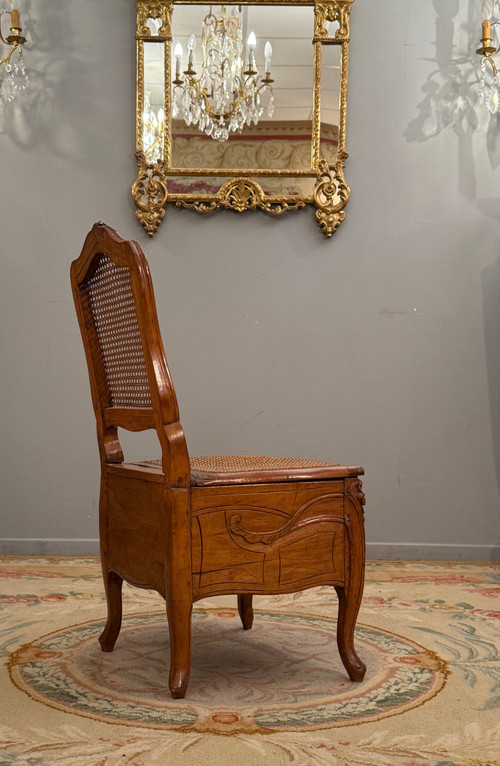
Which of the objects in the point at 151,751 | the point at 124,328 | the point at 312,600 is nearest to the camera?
the point at 151,751

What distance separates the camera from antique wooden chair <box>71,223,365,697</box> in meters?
1.76

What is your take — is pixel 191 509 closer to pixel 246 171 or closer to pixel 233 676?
pixel 233 676

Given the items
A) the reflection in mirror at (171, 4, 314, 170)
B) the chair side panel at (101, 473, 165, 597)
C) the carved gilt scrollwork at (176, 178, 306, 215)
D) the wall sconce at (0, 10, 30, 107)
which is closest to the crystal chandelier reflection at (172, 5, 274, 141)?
the reflection in mirror at (171, 4, 314, 170)

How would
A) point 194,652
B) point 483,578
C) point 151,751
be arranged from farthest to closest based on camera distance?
point 483,578 < point 194,652 < point 151,751

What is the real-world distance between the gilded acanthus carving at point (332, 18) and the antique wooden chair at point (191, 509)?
1888 millimetres

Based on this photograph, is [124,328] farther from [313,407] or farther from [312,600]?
[313,407]

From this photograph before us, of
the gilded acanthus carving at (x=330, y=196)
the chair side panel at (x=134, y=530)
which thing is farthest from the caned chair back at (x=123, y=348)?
the gilded acanthus carving at (x=330, y=196)

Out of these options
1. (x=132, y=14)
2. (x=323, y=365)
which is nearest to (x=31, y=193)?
(x=132, y=14)

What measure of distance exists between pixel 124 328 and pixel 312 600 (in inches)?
51.4

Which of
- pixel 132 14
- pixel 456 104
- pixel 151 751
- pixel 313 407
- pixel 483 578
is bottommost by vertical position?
pixel 483 578

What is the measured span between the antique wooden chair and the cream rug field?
0.14 m

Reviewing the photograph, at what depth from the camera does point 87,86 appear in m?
3.49

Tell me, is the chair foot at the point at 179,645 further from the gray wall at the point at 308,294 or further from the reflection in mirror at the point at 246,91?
the reflection in mirror at the point at 246,91

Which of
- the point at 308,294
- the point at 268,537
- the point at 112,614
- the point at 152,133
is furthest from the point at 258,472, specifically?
the point at 152,133
